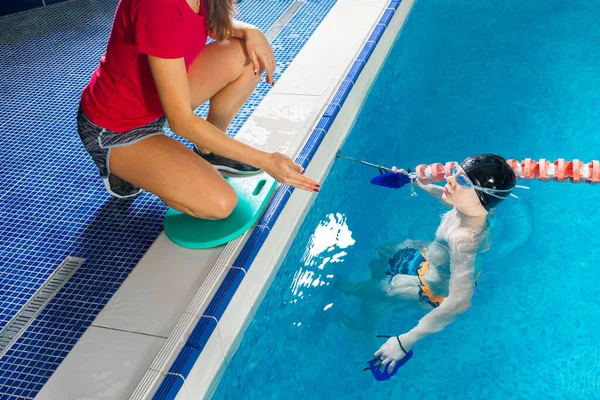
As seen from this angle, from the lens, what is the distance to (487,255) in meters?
2.91

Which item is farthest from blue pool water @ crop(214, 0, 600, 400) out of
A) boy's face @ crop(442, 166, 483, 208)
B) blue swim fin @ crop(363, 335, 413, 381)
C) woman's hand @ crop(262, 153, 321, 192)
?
woman's hand @ crop(262, 153, 321, 192)

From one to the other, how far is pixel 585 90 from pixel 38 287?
3.56 m

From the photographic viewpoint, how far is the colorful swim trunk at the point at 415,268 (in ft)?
8.66

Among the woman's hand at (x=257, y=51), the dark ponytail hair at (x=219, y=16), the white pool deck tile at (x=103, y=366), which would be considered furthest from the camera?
the woman's hand at (x=257, y=51)

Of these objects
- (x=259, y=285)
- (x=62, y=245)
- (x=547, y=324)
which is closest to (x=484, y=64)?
(x=547, y=324)

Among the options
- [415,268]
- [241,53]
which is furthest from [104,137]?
[415,268]

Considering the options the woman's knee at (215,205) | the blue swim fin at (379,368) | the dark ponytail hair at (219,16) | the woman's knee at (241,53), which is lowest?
the blue swim fin at (379,368)

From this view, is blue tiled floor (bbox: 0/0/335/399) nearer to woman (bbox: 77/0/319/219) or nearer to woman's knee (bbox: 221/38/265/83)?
woman (bbox: 77/0/319/219)

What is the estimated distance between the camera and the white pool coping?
2.22m

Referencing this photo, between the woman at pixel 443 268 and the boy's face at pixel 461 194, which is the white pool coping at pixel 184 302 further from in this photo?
the boy's face at pixel 461 194

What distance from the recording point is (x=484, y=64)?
4.63 meters

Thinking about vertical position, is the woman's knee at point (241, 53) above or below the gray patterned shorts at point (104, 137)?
above

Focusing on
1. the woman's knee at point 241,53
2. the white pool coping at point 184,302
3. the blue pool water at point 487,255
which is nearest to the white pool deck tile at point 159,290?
the white pool coping at point 184,302

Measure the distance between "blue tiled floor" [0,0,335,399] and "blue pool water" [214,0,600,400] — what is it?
0.64m
